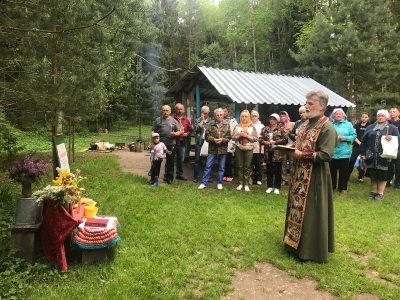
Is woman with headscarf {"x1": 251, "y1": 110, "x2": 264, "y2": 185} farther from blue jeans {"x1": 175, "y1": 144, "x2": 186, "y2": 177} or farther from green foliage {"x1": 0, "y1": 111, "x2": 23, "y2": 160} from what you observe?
green foliage {"x1": 0, "y1": 111, "x2": 23, "y2": 160}

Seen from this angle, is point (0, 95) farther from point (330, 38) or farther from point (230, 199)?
point (330, 38)

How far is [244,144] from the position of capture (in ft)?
23.5

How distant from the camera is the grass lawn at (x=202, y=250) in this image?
3.31 metres

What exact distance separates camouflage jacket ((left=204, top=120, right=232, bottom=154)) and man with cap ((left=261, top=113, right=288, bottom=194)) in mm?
821

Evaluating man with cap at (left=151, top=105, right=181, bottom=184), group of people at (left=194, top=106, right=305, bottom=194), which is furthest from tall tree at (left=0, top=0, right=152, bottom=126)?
group of people at (left=194, top=106, right=305, bottom=194)

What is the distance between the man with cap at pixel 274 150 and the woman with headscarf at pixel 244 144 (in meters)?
0.36

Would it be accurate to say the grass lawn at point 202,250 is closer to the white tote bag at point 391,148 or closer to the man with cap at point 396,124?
the white tote bag at point 391,148

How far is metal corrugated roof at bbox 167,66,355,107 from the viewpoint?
876 cm

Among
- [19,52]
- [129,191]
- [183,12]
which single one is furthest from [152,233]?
[183,12]

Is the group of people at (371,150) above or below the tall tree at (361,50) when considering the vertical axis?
below

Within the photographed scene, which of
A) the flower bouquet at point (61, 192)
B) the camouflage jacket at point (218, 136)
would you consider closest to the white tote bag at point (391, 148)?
the camouflage jacket at point (218, 136)

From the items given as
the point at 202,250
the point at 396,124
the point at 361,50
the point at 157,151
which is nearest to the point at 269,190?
the point at 157,151

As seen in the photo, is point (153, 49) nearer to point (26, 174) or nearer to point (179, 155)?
point (179, 155)

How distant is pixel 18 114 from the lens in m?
5.78
